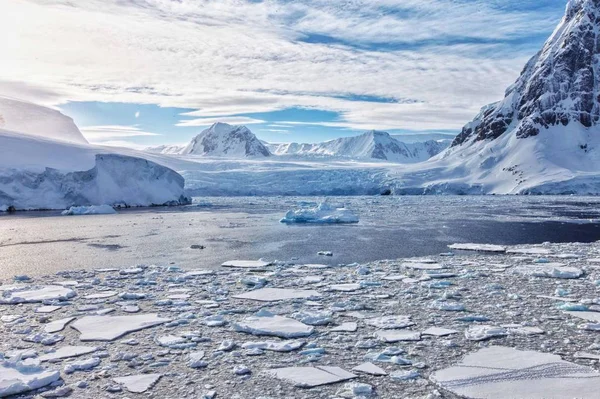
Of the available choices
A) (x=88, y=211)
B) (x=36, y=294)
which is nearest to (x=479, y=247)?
(x=36, y=294)

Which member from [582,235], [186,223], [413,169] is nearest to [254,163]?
[413,169]

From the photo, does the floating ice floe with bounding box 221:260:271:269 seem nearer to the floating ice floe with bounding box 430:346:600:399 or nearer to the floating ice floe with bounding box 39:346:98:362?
the floating ice floe with bounding box 39:346:98:362

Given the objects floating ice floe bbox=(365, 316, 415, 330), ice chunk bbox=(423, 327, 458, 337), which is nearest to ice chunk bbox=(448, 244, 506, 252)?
floating ice floe bbox=(365, 316, 415, 330)

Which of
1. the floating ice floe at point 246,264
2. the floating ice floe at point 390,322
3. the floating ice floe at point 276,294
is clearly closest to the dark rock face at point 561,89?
the floating ice floe at point 246,264

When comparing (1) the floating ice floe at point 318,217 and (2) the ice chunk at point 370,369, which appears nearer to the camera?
(2) the ice chunk at point 370,369

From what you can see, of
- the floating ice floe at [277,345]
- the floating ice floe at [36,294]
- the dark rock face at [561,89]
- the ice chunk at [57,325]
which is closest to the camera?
the floating ice floe at [277,345]

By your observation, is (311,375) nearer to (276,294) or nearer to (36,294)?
(276,294)

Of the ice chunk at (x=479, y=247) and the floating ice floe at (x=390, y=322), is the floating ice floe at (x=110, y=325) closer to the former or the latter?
the floating ice floe at (x=390, y=322)

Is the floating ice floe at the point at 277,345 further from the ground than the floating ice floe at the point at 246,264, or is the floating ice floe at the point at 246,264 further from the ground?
the floating ice floe at the point at 277,345
